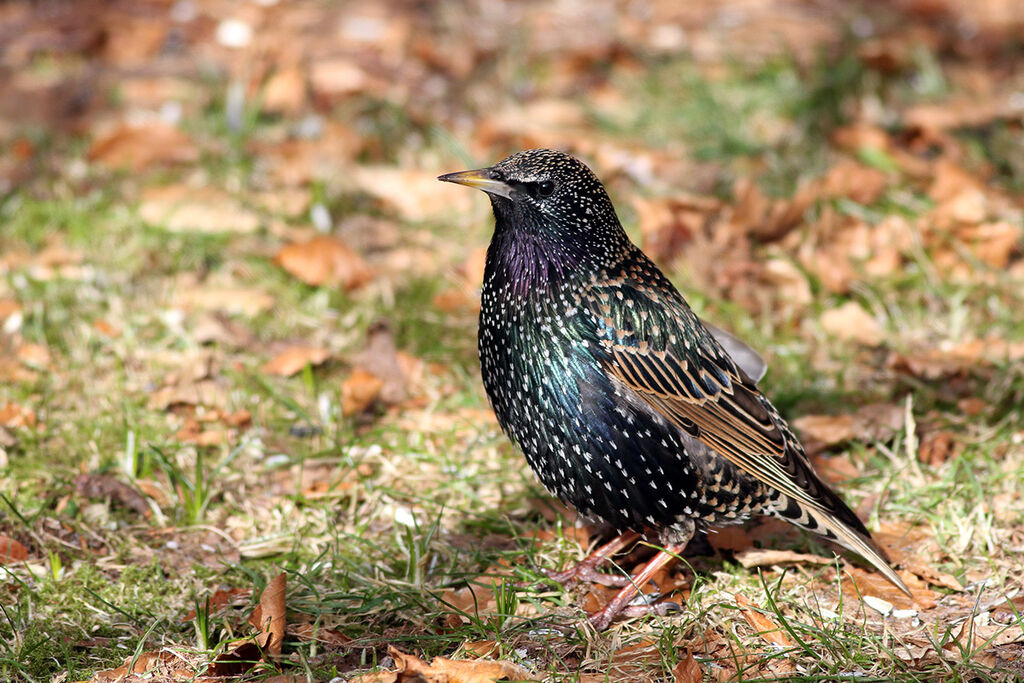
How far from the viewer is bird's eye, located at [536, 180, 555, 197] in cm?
338

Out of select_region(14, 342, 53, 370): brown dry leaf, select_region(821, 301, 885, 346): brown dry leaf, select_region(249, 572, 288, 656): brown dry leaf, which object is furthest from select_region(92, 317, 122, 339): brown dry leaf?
select_region(821, 301, 885, 346): brown dry leaf

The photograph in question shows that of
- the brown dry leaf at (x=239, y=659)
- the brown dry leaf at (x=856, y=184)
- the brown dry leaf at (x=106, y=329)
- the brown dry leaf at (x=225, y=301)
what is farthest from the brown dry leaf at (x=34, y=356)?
the brown dry leaf at (x=856, y=184)

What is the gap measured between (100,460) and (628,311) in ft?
5.97

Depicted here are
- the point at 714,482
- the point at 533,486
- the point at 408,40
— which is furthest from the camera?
the point at 408,40

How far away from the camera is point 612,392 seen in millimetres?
3295

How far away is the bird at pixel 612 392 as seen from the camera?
3295 millimetres

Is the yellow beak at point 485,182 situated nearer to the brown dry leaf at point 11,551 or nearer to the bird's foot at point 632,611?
the bird's foot at point 632,611

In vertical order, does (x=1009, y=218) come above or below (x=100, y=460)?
above

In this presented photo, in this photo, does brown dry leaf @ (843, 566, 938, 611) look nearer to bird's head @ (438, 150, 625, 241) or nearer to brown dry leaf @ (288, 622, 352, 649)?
bird's head @ (438, 150, 625, 241)

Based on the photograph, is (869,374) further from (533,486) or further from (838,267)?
(533,486)

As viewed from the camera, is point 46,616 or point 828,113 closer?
point 46,616

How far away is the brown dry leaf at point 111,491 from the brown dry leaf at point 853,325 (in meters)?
2.75

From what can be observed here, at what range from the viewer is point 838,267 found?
495 cm

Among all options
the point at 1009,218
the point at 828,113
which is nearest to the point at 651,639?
the point at 1009,218
